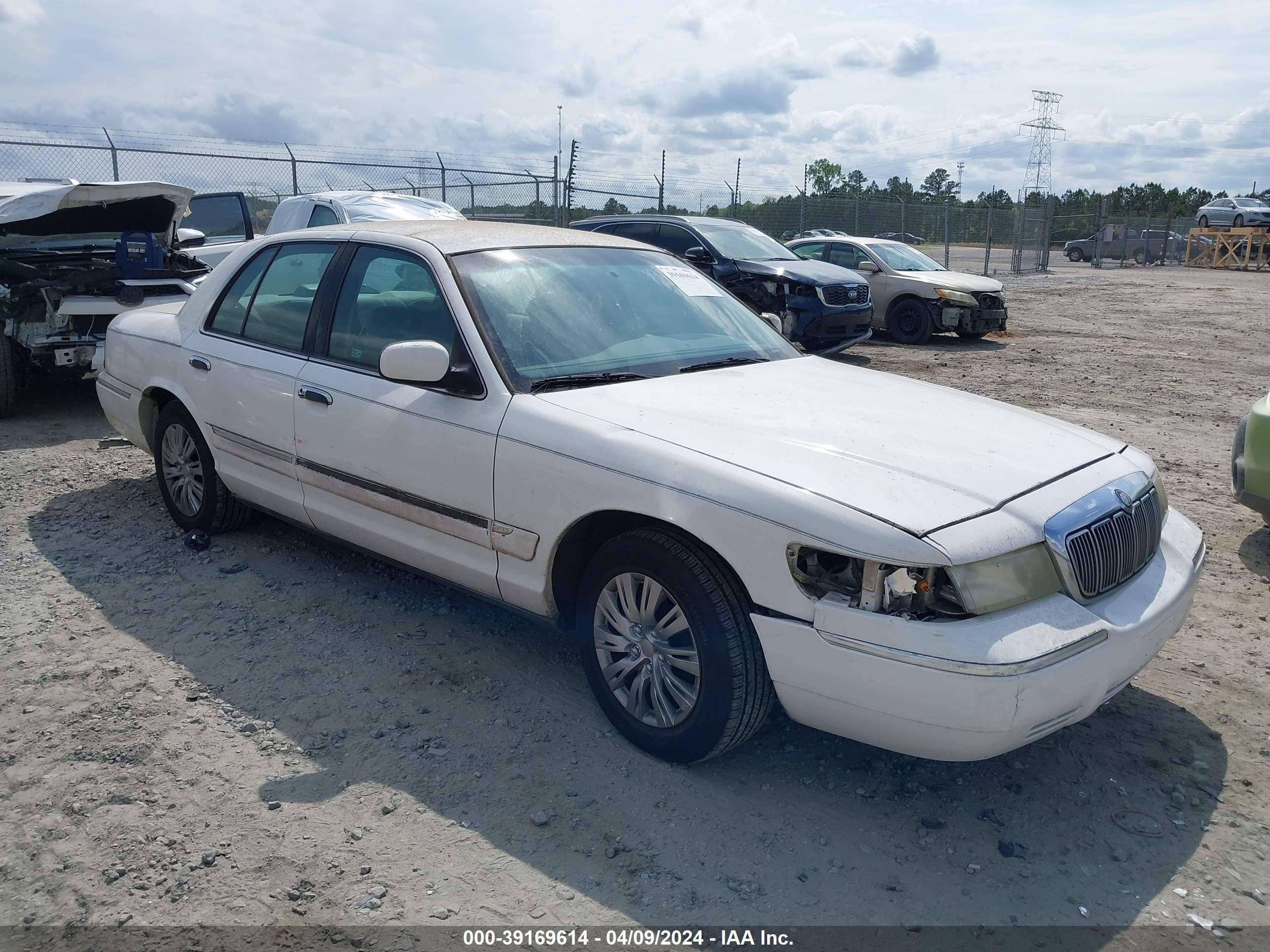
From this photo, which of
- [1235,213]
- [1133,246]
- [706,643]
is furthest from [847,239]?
[1133,246]

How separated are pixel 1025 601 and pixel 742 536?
80 centimetres

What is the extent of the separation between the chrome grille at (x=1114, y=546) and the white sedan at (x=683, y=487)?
0.04ft

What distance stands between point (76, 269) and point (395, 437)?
242 inches

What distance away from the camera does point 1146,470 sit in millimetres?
3514

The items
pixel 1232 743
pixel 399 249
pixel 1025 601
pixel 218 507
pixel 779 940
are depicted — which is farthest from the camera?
pixel 218 507

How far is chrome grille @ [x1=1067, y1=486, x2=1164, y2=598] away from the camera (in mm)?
2941

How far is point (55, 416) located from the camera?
332 inches

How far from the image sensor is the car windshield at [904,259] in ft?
47.6

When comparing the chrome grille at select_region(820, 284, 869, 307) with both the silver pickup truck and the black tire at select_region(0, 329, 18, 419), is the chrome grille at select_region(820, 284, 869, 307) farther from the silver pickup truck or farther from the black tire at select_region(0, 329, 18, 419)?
the silver pickup truck

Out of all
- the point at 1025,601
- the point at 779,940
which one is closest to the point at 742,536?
the point at 1025,601

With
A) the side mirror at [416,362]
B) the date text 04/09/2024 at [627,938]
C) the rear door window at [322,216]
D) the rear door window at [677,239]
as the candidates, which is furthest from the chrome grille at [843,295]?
the date text 04/09/2024 at [627,938]

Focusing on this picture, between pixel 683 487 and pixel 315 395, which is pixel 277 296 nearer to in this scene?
pixel 315 395

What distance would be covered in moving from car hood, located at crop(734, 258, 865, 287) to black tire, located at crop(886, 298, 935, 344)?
1863 millimetres

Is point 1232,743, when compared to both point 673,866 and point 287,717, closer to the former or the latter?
point 673,866
